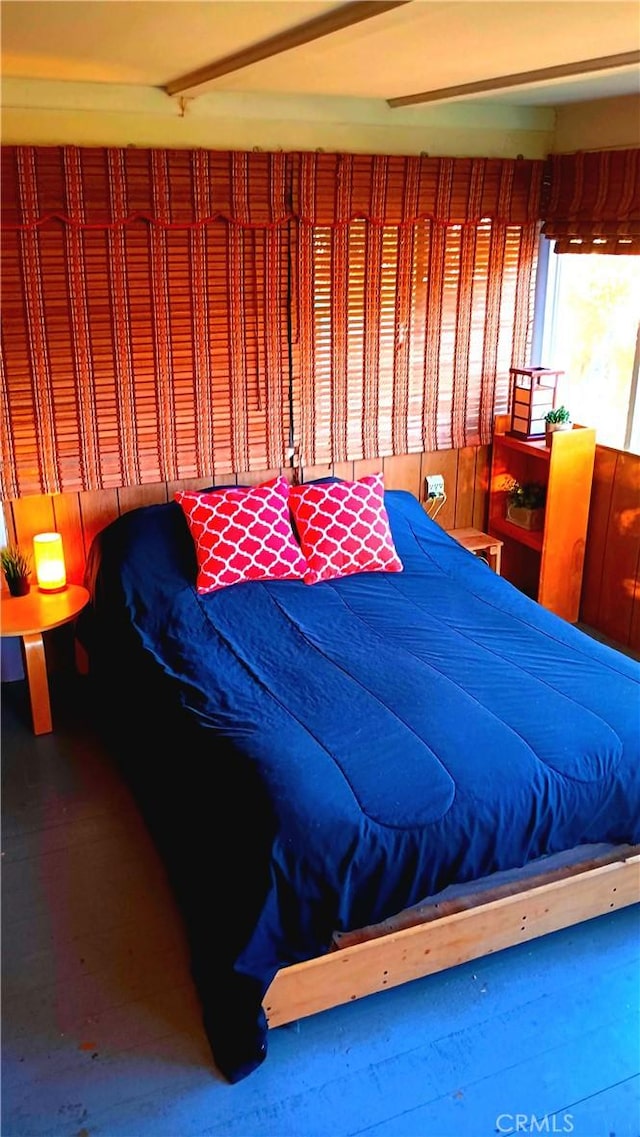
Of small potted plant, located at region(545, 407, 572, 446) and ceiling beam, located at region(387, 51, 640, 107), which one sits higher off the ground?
ceiling beam, located at region(387, 51, 640, 107)

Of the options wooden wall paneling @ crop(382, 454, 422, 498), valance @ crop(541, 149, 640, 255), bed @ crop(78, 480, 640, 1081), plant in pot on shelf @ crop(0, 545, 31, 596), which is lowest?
bed @ crop(78, 480, 640, 1081)

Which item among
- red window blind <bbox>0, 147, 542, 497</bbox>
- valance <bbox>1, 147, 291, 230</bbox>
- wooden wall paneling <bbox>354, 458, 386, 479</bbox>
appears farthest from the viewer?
wooden wall paneling <bbox>354, 458, 386, 479</bbox>

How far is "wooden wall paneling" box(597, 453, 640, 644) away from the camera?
3.71 m

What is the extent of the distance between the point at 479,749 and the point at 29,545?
77.9 inches

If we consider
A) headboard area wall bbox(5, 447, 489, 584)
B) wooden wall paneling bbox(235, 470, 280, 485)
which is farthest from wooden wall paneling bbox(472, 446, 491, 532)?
wooden wall paneling bbox(235, 470, 280, 485)

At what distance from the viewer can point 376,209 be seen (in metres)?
3.61

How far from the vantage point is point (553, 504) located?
12.4 ft

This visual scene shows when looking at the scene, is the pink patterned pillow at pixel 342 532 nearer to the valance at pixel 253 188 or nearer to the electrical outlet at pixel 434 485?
the electrical outlet at pixel 434 485

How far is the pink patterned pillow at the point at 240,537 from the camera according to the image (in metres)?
3.24

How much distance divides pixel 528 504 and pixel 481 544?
10.9 inches

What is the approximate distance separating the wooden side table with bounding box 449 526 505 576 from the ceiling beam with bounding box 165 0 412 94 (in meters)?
2.04

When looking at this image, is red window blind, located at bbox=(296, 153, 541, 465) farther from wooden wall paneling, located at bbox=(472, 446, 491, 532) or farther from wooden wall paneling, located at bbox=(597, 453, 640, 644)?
wooden wall paneling, located at bbox=(597, 453, 640, 644)

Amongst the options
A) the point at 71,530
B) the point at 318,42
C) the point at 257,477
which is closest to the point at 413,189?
the point at 257,477

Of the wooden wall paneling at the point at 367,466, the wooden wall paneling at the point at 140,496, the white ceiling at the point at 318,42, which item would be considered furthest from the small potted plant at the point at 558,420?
the wooden wall paneling at the point at 140,496
